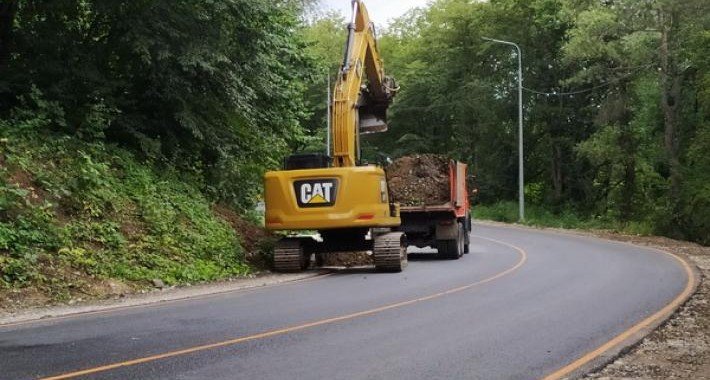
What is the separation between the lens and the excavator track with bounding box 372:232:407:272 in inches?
615

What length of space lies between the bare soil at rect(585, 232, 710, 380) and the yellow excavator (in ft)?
21.6

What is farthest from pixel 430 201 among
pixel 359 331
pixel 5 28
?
pixel 359 331

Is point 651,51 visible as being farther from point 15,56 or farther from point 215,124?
point 15,56

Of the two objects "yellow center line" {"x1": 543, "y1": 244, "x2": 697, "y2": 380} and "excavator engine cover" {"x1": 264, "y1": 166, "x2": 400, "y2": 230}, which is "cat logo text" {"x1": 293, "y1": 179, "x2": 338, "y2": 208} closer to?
"excavator engine cover" {"x1": 264, "y1": 166, "x2": 400, "y2": 230}

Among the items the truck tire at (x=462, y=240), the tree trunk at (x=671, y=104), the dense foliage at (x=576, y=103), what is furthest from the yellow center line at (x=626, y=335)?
the tree trunk at (x=671, y=104)

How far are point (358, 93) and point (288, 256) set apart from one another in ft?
13.9

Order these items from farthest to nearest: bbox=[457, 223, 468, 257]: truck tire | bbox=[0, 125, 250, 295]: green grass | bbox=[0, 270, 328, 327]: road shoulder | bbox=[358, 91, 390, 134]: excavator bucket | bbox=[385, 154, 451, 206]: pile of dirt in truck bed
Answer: bbox=[457, 223, 468, 257]: truck tire
bbox=[385, 154, 451, 206]: pile of dirt in truck bed
bbox=[358, 91, 390, 134]: excavator bucket
bbox=[0, 125, 250, 295]: green grass
bbox=[0, 270, 328, 327]: road shoulder

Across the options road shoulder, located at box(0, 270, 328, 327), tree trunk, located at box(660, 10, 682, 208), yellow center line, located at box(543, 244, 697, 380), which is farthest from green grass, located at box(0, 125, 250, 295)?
tree trunk, located at box(660, 10, 682, 208)

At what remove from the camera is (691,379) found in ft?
21.2

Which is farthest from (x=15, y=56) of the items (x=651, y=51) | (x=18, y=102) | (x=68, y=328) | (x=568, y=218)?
(x=568, y=218)

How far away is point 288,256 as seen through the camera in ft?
52.6

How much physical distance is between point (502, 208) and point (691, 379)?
38.9 metres

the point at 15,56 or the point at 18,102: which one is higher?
the point at 15,56

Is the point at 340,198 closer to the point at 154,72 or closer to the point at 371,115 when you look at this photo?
the point at 371,115
